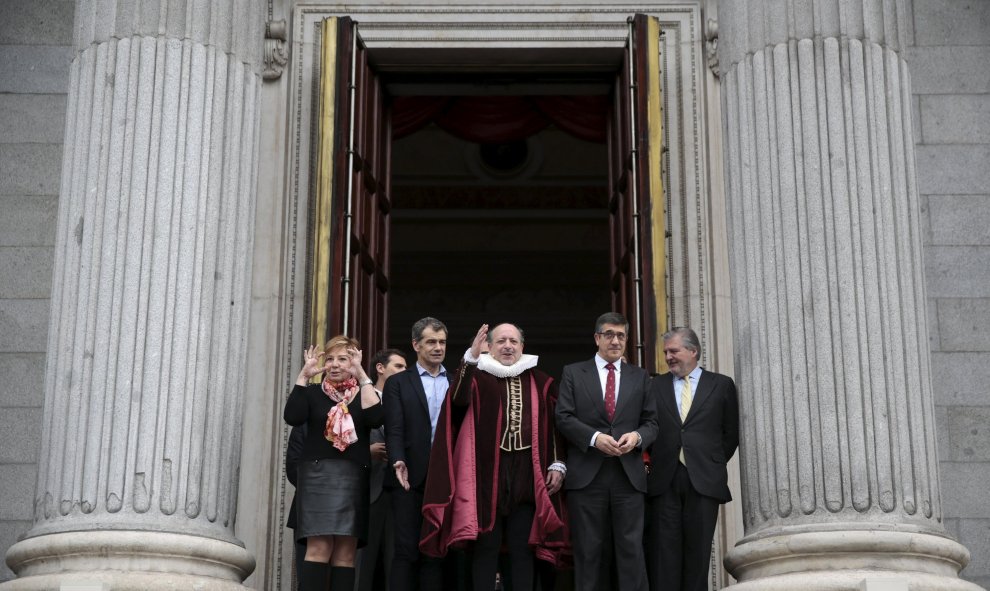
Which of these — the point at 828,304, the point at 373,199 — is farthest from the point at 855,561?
the point at 373,199

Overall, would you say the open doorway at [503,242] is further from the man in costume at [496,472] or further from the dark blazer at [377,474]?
the man in costume at [496,472]

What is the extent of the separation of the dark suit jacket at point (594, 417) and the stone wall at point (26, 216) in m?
3.86

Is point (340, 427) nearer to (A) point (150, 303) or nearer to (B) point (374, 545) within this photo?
(B) point (374, 545)

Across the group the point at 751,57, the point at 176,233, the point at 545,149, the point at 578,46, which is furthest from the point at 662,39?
the point at 545,149

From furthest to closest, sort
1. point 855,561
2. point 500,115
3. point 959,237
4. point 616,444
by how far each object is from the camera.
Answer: point 500,115 → point 959,237 → point 616,444 → point 855,561

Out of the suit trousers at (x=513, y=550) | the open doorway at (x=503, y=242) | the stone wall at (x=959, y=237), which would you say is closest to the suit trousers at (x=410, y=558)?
the suit trousers at (x=513, y=550)

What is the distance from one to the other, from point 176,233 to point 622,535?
3035 millimetres

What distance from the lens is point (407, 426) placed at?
909cm

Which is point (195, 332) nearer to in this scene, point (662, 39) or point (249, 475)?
point (249, 475)

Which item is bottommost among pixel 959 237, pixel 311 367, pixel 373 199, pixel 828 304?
pixel 311 367

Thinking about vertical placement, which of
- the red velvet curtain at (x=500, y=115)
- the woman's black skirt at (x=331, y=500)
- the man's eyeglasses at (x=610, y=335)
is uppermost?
the red velvet curtain at (x=500, y=115)

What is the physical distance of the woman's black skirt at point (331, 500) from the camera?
28.4 ft

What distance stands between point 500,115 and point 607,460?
555cm

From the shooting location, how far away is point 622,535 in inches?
342
